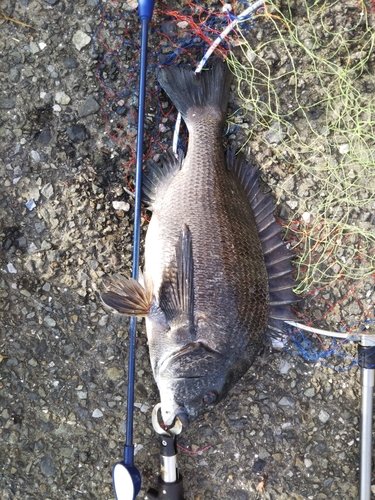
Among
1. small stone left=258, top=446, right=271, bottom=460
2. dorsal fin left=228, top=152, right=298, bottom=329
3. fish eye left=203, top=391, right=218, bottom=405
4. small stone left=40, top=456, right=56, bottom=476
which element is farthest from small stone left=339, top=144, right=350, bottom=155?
small stone left=40, top=456, right=56, bottom=476

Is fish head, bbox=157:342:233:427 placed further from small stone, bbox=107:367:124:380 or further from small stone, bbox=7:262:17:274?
small stone, bbox=7:262:17:274

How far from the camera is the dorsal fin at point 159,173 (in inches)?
97.0

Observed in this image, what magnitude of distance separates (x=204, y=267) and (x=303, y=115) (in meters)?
1.06

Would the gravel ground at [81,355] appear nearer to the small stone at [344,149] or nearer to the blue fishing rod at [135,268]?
the blue fishing rod at [135,268]

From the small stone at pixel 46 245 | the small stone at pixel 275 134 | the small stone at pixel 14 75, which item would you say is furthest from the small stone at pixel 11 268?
the small stone at pixel 275 134

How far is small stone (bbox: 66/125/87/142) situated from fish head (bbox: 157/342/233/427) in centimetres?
123

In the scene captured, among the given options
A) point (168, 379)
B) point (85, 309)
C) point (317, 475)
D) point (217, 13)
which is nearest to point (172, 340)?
point (168, 379)

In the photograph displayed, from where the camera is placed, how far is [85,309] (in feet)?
8.57

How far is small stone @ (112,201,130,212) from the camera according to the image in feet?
8.48

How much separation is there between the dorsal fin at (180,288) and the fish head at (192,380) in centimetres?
13

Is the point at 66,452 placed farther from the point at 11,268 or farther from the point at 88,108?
the point at 88,108

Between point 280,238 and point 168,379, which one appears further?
point 280,238

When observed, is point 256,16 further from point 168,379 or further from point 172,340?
point 168,379

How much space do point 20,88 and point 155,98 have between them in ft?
2.32
